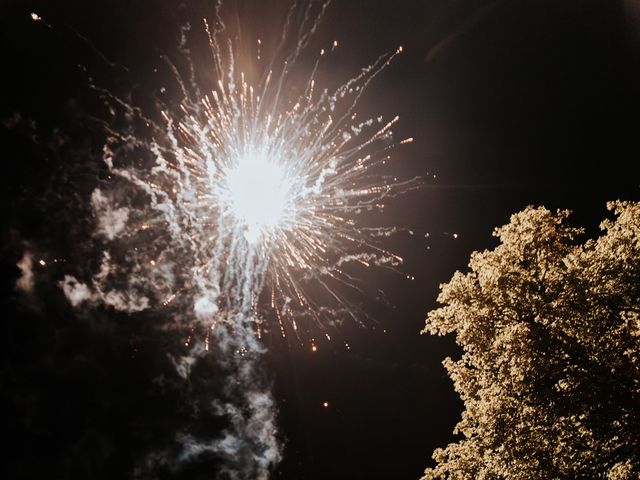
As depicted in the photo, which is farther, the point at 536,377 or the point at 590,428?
the point at 536,377

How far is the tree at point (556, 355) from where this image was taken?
24.7 feet

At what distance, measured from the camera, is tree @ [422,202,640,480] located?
7.54 meters

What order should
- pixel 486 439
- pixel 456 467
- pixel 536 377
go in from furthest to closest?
pixel 456 467 → pixel 486 439 → pixel 536 377

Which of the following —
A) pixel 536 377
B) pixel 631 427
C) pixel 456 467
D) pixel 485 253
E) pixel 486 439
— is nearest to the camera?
pixel 631 427

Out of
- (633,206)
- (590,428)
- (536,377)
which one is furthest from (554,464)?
(633,206)

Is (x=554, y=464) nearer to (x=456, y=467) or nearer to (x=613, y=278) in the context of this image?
(x=456, y=467)

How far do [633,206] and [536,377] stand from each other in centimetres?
467

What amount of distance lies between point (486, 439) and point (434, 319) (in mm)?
3038

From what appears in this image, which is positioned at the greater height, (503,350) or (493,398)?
(503,350)

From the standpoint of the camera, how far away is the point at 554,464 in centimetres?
809

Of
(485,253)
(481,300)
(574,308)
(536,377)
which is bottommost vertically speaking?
(536,377)

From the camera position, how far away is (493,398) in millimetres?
8859

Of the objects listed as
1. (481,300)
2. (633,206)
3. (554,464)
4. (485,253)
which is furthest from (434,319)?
(633,206)

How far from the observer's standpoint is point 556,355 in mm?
7918
